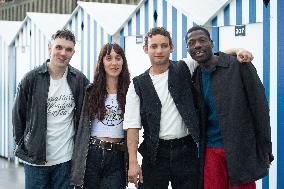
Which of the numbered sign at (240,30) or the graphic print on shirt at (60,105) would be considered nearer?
the graphic print on shirt at (60,105)

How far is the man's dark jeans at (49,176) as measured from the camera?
356 centimetres

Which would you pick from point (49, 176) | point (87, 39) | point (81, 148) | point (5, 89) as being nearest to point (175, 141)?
point (81, 148)

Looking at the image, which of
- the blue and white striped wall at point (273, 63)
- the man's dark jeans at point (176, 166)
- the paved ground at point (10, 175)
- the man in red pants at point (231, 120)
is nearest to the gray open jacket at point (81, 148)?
the man's dark jeans at point (176, 166)

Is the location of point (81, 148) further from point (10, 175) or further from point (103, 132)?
point (10, 175)

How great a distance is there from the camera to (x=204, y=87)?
3.22m

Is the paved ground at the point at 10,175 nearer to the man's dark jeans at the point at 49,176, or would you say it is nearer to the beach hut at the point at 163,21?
the beach hut at the point at 163,21

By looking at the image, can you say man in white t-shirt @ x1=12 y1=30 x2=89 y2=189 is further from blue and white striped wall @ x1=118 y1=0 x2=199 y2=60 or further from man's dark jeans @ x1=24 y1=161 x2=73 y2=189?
blue and white striped wall @ x1=118 y1=0 x2=199 y2=60

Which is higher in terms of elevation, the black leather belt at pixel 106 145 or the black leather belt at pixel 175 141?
the black leather belt at pixel 175 141

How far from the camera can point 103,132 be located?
3439 millimetres

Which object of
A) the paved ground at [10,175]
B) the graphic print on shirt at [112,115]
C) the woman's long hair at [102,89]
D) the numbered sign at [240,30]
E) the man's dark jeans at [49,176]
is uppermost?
the numbered sign at [240,30]

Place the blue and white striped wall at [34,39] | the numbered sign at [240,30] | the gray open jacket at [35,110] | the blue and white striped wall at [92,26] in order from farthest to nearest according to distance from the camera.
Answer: the blue and white striped wall at [34,39] < the blue and white striped wall at [92,26] < the numbered sign at [240,30] < the gray open jacket at [35,110]

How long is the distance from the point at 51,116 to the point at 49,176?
454 mm

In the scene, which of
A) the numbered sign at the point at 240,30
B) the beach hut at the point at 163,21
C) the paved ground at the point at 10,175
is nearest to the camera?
the numbered sign at the point at 240,30

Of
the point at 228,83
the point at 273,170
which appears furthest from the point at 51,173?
the point at 273,170
